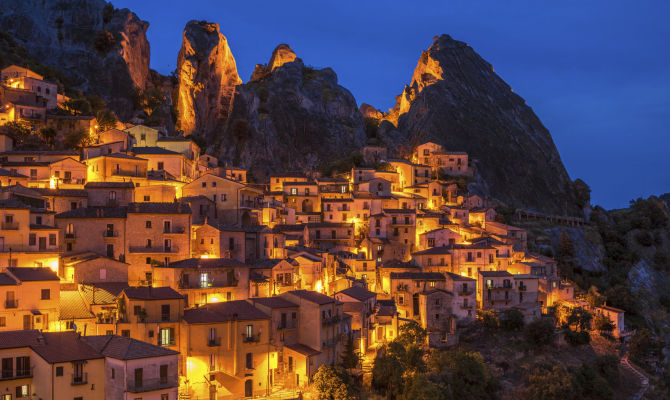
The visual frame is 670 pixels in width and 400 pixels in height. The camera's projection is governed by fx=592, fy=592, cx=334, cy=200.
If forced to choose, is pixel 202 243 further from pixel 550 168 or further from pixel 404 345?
pixel 550 168

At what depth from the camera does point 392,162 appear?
85.4m

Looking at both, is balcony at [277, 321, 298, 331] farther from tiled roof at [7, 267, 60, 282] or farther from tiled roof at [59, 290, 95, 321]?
tiled roof at [7, 267, 60, 282]

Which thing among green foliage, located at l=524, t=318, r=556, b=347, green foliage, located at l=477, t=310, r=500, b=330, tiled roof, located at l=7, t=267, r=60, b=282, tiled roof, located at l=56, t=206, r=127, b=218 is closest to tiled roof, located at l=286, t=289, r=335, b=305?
tiled roof, located at l=56, t=206, r=127, b=218

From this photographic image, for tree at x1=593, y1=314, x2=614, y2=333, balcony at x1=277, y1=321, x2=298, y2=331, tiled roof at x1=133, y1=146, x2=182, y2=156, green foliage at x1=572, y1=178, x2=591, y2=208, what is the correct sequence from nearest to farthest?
1. balcony at x1=277, y1=321, x2=298, y2=331
2. tiled roof at x1=133, y1=146, x2=182, y2=156
3. tree at x1=593, y1=314, x2=614, y2=333
4. green foliage at x1=572, y1=178, x2=591, y2=208

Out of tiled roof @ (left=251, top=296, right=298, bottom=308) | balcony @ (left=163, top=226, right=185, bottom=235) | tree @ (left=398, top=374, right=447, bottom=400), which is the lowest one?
tree @ (left=398, top=374, right=447, bottom=400)

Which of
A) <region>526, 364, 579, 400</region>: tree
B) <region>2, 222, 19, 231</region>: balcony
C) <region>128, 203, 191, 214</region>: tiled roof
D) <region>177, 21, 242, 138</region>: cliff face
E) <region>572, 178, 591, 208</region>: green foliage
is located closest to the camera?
<region>2, 222, 19, 231</region>: balcony

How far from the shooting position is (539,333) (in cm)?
5341

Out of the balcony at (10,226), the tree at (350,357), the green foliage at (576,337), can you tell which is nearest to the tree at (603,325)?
the green foliage at (576,337)

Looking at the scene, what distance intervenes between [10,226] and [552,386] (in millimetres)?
40092

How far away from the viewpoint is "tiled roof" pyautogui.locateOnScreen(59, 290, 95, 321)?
37.2m

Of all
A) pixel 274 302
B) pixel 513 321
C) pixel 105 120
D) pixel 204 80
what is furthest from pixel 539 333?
pixel 204 80

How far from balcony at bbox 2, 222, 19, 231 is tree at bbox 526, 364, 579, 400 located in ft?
128

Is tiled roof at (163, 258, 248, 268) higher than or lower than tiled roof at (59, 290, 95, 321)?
higher

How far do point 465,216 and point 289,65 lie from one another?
49.6 meters
